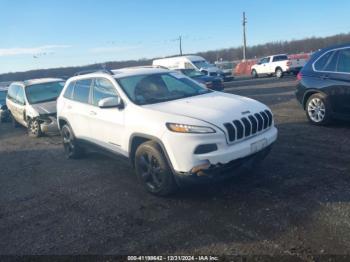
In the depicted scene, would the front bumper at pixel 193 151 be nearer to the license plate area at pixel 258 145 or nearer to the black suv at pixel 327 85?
the license plate area at pixel 258 145

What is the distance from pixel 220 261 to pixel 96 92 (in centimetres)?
391

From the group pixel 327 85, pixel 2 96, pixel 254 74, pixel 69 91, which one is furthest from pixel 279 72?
pixel 69 91

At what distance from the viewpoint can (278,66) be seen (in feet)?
88.3

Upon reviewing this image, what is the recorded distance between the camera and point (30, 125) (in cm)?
1100

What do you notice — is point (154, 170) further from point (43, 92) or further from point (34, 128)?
point (43, 92)

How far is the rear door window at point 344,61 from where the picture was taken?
7.54m

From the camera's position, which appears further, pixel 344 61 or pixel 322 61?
pixel 322 61

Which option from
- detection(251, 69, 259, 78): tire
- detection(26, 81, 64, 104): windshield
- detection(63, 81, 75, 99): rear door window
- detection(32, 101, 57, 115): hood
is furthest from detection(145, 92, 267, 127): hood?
detection(251, 69, 259, 78): tire

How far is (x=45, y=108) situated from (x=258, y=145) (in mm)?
7662

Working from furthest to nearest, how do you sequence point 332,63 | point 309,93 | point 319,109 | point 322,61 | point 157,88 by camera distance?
point 309,93, point 319,109, point 322,61, point 332,63, point 157,88

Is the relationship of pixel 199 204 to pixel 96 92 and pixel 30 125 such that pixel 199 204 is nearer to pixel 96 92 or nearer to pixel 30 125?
pixel 96 92

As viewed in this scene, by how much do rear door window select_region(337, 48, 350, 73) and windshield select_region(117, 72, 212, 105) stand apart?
342cm

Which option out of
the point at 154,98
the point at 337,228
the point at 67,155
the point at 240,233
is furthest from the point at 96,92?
the point at 337,228

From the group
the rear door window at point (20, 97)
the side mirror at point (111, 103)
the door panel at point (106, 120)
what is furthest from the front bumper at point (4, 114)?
the side mirror at point (111, 103)
